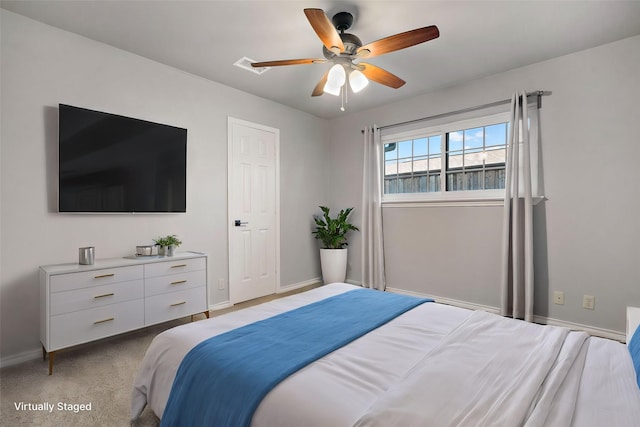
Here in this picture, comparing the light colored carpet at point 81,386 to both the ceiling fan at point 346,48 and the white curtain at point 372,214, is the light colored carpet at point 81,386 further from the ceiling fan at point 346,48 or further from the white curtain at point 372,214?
the white curtain at point 372,214

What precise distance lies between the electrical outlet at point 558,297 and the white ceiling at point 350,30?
2.20 metres

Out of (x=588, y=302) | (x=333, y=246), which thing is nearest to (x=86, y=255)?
(x=333, y=246)

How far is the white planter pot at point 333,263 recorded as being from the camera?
14.4 feet

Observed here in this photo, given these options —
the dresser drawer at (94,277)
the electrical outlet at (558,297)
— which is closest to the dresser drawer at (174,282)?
the dresser drawer at (94,277)

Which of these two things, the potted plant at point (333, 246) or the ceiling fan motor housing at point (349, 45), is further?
the potted plant at point (333, 246)

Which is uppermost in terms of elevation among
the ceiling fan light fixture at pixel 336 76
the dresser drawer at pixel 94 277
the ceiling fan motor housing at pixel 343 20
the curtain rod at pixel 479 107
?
the ceiling fan motor housing at pixel 343 20

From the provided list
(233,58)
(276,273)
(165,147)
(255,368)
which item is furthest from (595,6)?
(276,273)

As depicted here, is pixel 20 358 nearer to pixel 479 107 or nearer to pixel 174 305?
pixel 174 305

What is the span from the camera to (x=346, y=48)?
2.33 metres

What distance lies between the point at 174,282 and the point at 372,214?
99.3 inches

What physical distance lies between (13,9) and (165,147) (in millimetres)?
1332

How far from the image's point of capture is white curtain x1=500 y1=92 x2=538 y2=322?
10.0 ft

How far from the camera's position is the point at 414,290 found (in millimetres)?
3967

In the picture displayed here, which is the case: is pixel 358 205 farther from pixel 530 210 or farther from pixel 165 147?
pixel 165 147
